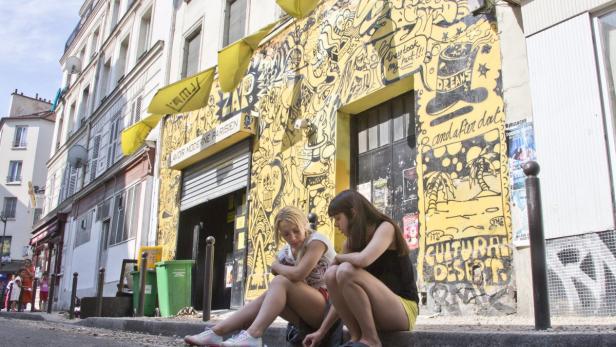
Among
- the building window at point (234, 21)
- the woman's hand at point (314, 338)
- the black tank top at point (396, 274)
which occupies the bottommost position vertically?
the woman's hand at point (314, 338)

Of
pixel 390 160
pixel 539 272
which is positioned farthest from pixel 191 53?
pixel 539 272

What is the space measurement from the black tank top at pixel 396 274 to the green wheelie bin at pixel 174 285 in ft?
19.7

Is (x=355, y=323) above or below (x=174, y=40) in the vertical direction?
below

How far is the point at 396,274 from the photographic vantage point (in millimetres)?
3471

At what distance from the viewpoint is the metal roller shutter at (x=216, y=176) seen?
1027 centimetres

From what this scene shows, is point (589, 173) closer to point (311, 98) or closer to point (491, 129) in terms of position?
point (491, 129)

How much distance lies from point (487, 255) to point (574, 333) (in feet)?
9.67

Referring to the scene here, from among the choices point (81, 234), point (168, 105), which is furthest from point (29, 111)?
point (168, 105)

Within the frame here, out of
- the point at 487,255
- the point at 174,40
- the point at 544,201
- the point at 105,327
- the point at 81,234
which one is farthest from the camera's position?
the point at 81,234

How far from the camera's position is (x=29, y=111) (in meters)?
47.2

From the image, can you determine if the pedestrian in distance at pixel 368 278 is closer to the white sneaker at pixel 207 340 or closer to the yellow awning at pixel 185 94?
the white sneaker at pixel 207 340

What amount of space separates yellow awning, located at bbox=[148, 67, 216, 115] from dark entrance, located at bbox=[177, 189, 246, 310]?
1.92 m

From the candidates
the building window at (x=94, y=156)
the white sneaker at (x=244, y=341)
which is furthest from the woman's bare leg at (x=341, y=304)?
the building window at (x=94, y=156)

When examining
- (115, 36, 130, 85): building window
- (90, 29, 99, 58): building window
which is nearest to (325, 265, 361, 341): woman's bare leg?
(115, 36, 130, 85): building window
